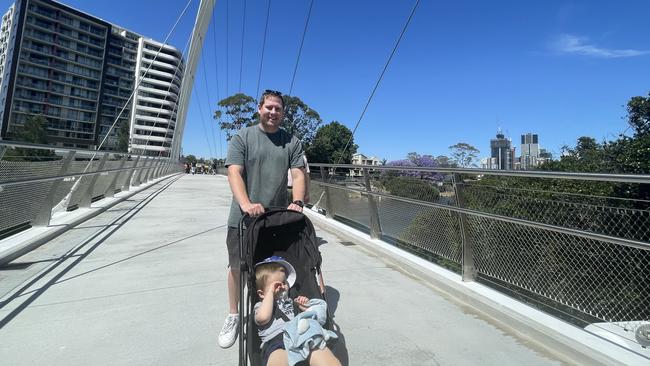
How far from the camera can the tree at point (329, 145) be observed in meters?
51.0

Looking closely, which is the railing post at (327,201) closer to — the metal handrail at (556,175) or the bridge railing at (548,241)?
the bridge railing at (548,241)

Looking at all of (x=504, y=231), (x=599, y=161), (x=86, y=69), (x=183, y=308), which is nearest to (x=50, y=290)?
(x=183, y=308)

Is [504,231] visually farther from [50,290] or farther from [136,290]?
[50,290]

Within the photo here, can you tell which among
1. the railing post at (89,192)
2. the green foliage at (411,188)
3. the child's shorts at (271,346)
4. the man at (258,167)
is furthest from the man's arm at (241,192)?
the railing post at (89,192)

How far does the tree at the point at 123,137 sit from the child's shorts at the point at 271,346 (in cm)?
8845

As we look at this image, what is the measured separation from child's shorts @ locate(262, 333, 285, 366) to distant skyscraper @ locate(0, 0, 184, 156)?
221 feet

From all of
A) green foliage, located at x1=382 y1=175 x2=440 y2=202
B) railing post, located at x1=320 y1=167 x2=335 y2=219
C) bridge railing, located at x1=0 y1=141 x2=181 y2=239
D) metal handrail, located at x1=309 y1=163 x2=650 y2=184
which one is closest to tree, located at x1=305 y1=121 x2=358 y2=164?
railing post, located at x1=320 y1=167 x2=335 y2=219

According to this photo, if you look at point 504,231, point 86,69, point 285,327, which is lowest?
point 285,327

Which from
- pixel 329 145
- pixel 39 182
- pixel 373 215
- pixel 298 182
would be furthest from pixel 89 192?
pixel 329 145

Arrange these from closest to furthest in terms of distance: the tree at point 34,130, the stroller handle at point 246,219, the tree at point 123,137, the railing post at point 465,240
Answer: the stroller handle at point 246,219 < the railing post at point 465,240 < the tree at point 34,130 < the tree at point 123,137

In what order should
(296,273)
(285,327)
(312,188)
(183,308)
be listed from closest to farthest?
1. (285,327)
2. (296,273)
3. (183,308)
4. (312,188)

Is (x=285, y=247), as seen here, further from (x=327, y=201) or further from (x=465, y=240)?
(x=327, y=201)

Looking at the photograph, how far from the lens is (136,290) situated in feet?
11.5

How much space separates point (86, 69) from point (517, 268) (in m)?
99.3
